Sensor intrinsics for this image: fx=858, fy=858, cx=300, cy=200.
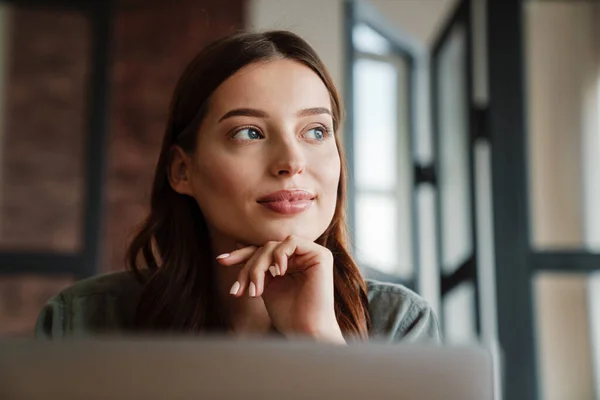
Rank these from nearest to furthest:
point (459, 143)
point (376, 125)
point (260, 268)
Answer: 1. point (260, 268)
2. point (459, 143)
3. point (376, 125)

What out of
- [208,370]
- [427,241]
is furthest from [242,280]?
[427,241]

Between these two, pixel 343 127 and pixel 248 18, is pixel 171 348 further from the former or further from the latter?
pixel 248 18

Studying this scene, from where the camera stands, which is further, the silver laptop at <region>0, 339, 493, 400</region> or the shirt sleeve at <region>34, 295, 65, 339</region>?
the shirt sleeve at <region>34, 295, 65, 339</region>

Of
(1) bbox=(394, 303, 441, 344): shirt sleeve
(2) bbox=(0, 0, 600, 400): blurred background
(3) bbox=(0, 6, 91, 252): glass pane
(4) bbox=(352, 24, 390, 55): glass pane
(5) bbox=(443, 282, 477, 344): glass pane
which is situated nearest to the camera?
(1) bbox=(394, 303, 441, 344): shirt sleeve

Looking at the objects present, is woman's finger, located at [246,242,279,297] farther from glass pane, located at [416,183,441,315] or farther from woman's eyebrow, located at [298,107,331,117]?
glass pane, located at [416,183,441,315]

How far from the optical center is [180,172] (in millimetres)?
1118

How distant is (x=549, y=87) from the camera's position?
9.11 feet

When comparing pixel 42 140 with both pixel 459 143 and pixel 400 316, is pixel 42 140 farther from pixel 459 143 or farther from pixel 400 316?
pixel 400 316

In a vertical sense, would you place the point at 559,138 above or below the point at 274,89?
above

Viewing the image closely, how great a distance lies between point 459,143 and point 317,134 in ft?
6.28

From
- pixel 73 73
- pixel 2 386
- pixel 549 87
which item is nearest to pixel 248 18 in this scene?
pixel 73 73

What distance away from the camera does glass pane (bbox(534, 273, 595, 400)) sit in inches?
103

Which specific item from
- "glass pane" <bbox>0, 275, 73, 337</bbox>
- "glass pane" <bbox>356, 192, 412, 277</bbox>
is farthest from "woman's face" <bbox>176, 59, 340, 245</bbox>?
"glass pane" <bbox>0, 275, 73, 337</bbox>

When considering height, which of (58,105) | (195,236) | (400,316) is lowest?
(400,316)
